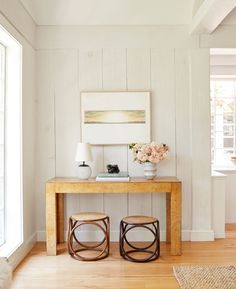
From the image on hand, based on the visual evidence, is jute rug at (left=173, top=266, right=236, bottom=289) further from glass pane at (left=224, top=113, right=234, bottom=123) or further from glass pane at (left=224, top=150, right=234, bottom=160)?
glass pane at (left=224, top=113, right=234, bottom=123)

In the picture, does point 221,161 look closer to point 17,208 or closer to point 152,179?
point 152,179

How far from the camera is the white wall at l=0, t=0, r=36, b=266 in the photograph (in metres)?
3.25

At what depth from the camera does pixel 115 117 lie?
396 centimetres

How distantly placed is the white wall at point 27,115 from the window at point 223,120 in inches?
110

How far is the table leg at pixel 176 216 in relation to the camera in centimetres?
344

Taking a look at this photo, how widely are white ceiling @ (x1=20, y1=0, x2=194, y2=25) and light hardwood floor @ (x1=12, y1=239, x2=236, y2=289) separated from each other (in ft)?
8.65

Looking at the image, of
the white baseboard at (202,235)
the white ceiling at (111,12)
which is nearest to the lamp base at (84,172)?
the white baseboard at (202,235)

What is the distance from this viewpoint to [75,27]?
13.1ft

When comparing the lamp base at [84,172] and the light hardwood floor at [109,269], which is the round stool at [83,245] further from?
the lamp base at [84,172]

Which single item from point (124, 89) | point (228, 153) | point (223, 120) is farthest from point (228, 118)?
point (124, 89)

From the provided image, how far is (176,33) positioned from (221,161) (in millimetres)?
2169

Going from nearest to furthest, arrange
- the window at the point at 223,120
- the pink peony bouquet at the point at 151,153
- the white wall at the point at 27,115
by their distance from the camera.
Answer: the white wall at the point at 27,115, the pink peony bouquet at the point at 151,153, the window at the point at 223,120

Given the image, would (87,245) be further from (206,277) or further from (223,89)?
(223,89)

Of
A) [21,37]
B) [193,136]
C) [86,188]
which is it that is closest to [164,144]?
[193,136]
